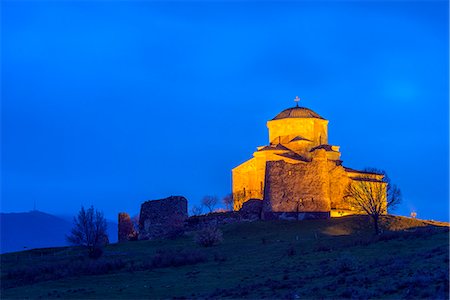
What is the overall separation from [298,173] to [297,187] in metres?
1.02

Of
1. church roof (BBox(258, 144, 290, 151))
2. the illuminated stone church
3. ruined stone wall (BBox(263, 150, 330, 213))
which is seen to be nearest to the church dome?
the illuminated stone church

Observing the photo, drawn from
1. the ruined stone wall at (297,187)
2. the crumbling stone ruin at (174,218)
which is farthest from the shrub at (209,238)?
the ruined stone wall at (297,187)

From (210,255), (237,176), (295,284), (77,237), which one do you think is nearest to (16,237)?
(237,176)

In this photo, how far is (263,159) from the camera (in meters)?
67.4

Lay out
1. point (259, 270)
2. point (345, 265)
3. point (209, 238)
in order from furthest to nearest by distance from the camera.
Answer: point (209, 238)
point (259, 270)
point (345, 265)

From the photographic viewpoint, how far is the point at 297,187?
56406 mm

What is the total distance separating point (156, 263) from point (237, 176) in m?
33.0

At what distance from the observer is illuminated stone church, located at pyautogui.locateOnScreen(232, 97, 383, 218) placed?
56.4 metres

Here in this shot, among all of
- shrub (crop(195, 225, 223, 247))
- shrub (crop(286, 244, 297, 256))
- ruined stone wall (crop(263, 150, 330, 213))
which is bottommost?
shrub (crop(286, 244, 297, 256))

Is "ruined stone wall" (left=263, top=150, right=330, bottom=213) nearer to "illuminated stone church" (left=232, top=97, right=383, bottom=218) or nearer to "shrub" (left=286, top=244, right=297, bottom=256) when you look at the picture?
"illuminated stone church" (left=232, top=97, right=383, bottom=218)

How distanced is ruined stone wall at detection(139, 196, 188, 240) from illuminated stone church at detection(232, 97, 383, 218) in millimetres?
6003

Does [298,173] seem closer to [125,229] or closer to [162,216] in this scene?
[162,216]

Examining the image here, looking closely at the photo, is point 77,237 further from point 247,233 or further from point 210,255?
point 210,255

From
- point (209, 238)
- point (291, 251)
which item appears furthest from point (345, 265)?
point (209, 238)
